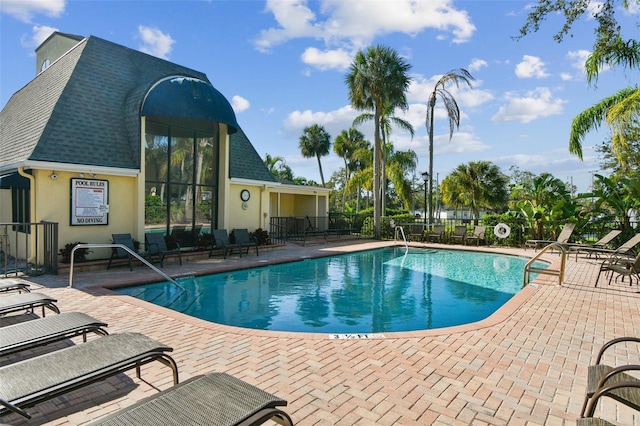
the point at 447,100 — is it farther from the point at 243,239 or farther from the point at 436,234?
the point at 243,239

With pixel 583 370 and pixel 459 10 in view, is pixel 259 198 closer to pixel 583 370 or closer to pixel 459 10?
pixel 459 10

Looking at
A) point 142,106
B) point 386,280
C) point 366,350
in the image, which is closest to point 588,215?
point 386,280

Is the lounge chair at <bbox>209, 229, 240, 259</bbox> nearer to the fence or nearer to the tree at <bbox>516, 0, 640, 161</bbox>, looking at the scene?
the fence

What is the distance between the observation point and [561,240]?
15.1 meters

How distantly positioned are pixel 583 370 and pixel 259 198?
14367mm

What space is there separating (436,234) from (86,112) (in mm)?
17047

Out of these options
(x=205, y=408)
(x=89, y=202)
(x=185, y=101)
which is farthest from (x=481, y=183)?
(x=205, y=408)

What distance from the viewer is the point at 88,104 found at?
41.5ft

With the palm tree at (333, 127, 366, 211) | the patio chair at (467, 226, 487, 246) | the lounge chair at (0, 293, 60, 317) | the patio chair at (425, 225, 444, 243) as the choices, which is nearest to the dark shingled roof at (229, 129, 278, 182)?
the patio chair at (425, 225, 444, 243)

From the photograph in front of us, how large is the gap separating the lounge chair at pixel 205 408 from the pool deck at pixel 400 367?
2.51ft

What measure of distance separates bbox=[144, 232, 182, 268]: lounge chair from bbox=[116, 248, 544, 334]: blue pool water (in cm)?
202

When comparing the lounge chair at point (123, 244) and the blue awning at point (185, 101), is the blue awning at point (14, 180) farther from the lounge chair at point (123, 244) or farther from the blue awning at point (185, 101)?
the blue awning at point (185, 101)

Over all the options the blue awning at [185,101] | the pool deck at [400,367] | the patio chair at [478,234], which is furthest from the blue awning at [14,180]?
the patio chair at [478,234]

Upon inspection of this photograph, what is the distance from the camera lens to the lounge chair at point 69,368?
8.87ft
